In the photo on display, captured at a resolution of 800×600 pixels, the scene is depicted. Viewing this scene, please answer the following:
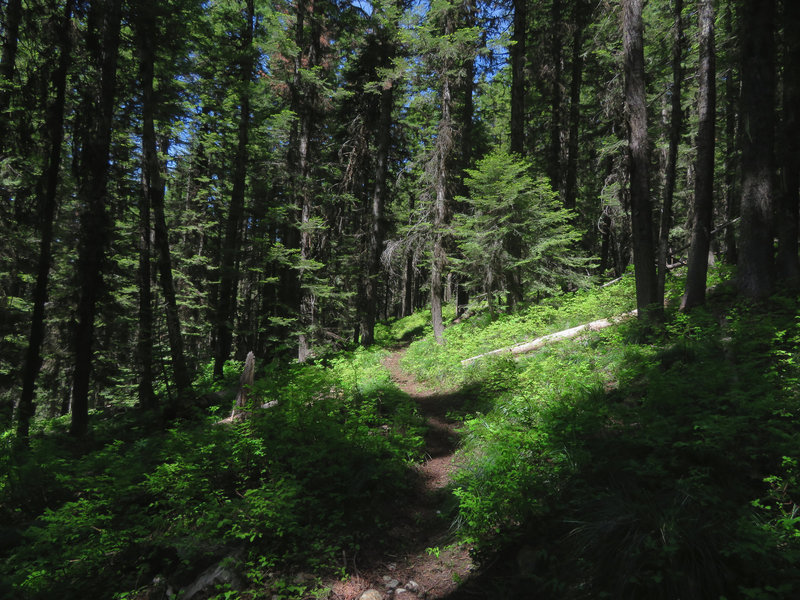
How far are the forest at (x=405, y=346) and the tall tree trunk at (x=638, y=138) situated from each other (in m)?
0.06

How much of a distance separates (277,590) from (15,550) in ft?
9.85

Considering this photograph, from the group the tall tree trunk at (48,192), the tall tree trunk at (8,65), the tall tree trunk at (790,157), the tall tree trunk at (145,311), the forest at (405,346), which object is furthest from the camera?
the tall tree trunk at (145,311)

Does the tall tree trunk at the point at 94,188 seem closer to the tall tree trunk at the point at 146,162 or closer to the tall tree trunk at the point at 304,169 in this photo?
the tall tree trunk at the point at 146,162

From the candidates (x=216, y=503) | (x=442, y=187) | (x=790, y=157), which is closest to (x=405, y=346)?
(x=442, y=187)

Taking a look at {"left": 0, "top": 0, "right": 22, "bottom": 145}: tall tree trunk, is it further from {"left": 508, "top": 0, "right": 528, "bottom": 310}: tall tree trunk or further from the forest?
{"left": 508, "top": 0, "right": 528, "bottom": 310}: tall tree trunk

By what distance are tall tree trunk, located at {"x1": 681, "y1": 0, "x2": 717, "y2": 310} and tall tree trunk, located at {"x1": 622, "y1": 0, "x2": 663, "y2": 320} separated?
1.59 m

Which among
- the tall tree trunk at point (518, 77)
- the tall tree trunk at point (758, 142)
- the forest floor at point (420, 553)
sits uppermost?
the tall tree trunk at point (518, 77)

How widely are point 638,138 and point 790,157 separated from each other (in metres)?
3.36

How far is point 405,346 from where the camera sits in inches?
722

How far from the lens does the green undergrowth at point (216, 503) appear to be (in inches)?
153

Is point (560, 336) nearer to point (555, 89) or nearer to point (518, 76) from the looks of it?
point (518, 76)

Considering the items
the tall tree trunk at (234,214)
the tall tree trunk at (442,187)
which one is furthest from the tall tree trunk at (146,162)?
the tall tree trunk at (442,187)

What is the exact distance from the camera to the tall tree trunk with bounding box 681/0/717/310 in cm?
843

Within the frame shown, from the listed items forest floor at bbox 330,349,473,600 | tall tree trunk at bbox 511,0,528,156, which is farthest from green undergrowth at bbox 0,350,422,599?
tall tree trunk at bbox 511,0,528,156
